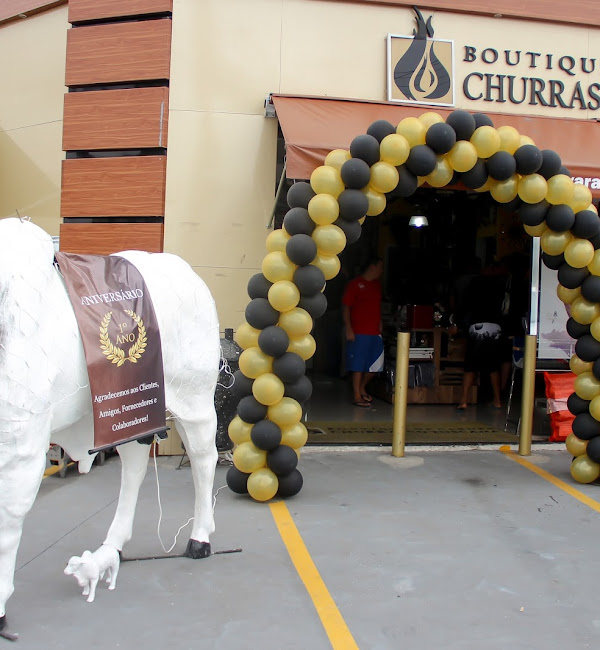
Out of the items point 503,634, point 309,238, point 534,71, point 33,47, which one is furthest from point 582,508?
point 33,47

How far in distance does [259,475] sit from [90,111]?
163 inches

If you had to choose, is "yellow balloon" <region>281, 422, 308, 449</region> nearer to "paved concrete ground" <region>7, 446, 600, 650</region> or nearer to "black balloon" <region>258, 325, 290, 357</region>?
"paved concrete ground" <region>7, 446, 600, 650</region>

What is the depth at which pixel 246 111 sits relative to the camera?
692 centimetres

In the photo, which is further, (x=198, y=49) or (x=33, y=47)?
(x=33, y=47)

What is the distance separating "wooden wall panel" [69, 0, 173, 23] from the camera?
676cm

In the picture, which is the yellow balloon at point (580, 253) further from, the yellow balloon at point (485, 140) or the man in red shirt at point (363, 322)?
the man in red shirt at point (363, 322)

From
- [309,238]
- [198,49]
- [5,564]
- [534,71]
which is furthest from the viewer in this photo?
[534,71]

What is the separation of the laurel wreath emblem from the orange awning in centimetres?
261

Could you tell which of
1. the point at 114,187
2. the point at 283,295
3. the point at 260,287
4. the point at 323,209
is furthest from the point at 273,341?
the point at 114,187

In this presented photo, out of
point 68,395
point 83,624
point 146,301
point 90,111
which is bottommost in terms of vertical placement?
point 83,624

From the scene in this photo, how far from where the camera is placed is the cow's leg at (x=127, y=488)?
395 cm

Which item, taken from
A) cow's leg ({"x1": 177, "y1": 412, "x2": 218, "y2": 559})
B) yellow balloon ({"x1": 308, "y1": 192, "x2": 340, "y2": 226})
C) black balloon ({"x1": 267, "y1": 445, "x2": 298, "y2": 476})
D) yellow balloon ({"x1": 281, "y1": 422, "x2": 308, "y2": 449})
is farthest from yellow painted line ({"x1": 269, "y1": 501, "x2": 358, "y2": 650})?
yellow balloon ({"x1": 308, "y1": 192, "x2": 340, "y2": 226})

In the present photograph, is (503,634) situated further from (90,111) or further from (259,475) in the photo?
(90,111)

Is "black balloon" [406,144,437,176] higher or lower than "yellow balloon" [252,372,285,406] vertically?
higher
